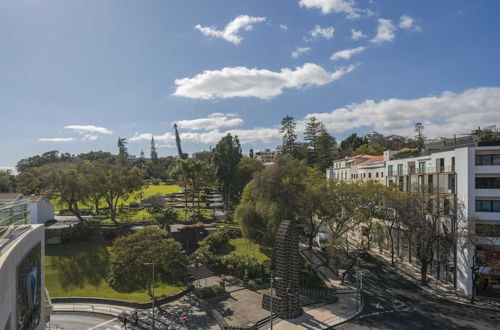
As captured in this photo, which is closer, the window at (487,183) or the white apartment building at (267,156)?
the window at (487,183)

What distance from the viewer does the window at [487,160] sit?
34.4 meters

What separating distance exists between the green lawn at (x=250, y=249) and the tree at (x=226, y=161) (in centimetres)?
1772

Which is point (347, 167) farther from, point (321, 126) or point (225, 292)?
point (225, 292)

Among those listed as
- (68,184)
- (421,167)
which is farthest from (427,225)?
(68,184)

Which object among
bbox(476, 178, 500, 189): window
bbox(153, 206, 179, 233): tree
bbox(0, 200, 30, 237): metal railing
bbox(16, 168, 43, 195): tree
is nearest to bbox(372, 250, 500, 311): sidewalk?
bbox(476, 178, 500, 189): window

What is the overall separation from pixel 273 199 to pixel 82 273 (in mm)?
24482

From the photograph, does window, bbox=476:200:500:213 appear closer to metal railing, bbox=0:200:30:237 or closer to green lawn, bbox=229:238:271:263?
green lawn, bbox=229:238:271:263

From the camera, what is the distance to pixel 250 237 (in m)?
42.2

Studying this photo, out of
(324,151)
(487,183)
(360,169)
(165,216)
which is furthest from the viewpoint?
(324,151)

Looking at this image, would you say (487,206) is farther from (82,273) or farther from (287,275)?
(82,273)

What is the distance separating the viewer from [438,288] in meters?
36.3

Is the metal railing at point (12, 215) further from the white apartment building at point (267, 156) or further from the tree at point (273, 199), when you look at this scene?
the white apartment building at point (267, 156)

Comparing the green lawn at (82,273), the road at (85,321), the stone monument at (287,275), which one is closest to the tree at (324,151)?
the green lawn at (82,273)

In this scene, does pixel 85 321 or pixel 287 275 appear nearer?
pixel 85 321
